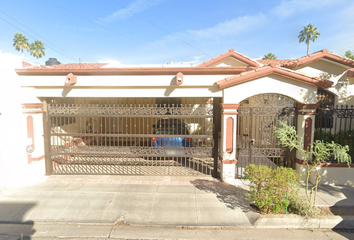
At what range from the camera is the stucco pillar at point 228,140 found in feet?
17.7

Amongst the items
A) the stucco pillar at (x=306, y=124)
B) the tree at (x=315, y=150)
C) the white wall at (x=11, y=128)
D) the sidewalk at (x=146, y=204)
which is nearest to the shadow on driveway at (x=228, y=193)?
the sidewalk at (x=146, y=204)

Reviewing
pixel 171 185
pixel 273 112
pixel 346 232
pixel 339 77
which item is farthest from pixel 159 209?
pixel 339 77

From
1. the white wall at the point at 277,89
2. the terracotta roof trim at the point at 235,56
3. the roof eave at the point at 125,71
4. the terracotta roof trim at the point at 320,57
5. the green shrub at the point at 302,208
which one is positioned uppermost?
the terracotta roof trim at the point at 235,56

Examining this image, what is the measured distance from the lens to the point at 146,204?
172 inches

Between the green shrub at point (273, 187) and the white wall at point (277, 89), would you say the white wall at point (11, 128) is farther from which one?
the green shrub at point (273, 187)

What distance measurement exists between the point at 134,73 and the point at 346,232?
20.1ft

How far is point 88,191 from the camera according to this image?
194 inches

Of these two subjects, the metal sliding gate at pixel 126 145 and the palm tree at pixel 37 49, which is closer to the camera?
the metal sliding gate at pixel 126 145

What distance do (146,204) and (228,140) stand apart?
2.85m

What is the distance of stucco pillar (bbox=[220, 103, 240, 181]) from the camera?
5402 mm

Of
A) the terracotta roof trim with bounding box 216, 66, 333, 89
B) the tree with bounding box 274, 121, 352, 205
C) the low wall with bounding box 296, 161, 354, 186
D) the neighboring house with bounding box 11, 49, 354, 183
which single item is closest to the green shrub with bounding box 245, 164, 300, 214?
the tree with bounding box 274, 121, 352, 205

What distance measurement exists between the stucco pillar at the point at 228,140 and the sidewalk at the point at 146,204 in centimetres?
37

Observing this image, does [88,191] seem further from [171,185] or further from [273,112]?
[273,112]

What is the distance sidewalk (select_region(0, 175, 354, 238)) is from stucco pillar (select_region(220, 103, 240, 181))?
1.20ft
